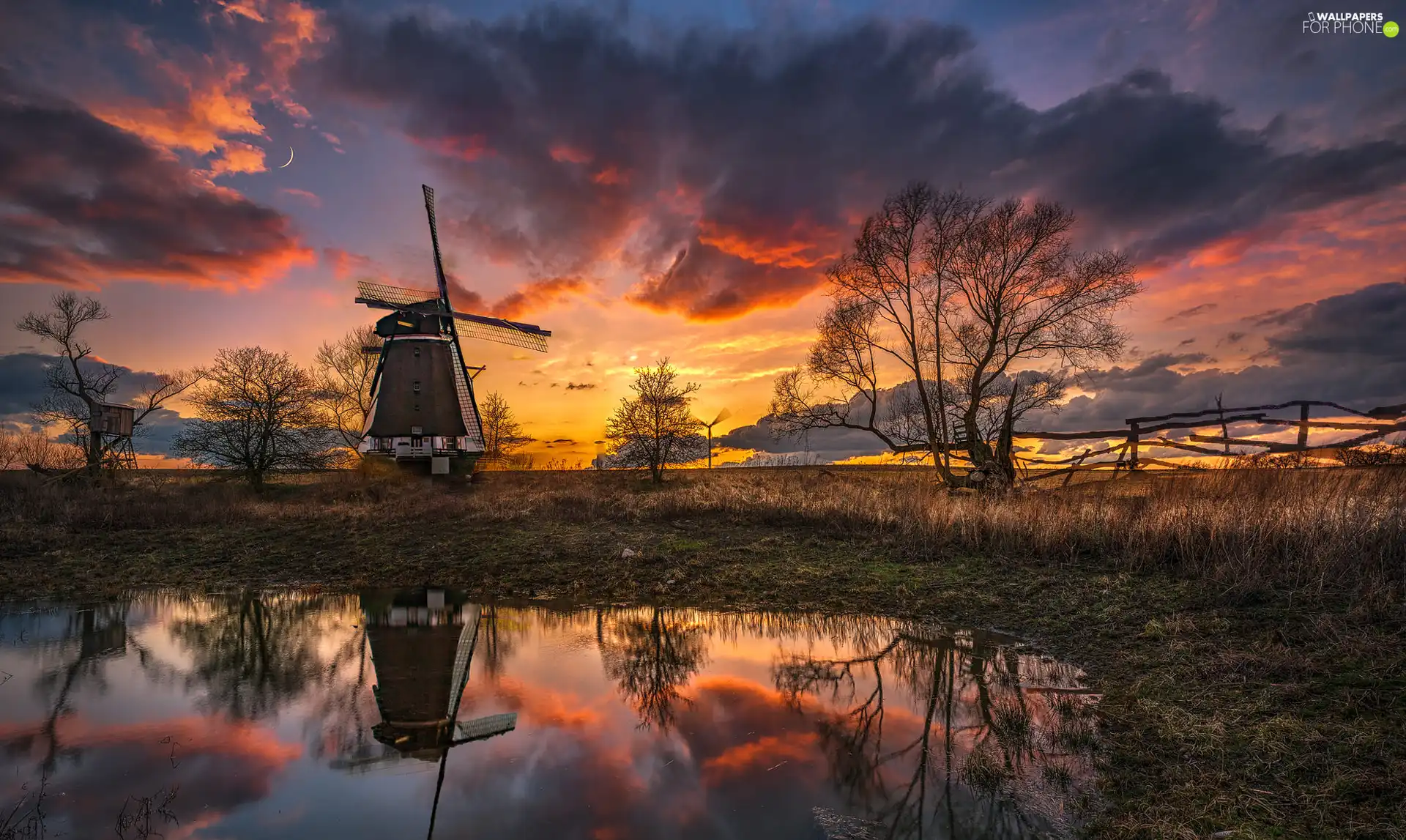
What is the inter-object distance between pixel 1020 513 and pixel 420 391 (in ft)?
122

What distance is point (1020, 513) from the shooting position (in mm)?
14742

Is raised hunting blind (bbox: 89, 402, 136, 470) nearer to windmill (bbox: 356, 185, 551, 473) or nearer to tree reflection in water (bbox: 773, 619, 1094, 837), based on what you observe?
windmill (bbox: 356, 185, 551, 473)

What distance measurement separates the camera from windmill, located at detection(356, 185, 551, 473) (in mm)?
39375

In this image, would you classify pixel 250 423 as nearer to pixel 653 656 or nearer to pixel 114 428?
pixel 114 428

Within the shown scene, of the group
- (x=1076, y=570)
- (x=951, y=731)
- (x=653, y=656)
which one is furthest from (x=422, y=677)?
(x=1076, y=570)

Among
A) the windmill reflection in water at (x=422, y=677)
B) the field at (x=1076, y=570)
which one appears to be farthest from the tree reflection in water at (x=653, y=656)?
the windmill reflection in water at (x=422, y=677)

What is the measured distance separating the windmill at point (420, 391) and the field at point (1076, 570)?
13451 mm

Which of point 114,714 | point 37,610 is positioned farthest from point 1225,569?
point 37,610

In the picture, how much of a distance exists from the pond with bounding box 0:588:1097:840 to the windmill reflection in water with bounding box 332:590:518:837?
0.05 metres

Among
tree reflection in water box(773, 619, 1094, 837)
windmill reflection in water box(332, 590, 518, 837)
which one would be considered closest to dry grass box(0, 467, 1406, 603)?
tree reflection in water box(773, 619, 1094, 837)

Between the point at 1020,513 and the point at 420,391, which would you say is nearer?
the point at 1020,513

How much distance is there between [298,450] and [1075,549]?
3625 cm

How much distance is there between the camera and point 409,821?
16.9 feet

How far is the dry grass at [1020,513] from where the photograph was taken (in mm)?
9281
